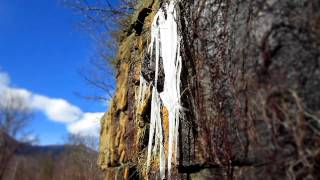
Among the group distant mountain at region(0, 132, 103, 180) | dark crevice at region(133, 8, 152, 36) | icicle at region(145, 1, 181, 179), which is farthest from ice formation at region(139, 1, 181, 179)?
distant mountain at region(0, 132, 103, 180)

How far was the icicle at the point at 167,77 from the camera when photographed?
13.4ft

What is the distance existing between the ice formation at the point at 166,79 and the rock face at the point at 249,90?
0.09 metres

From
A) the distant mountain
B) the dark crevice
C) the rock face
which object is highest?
the distant mountain

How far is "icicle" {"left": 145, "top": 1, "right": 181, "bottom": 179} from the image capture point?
4.09m

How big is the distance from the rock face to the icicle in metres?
0.09

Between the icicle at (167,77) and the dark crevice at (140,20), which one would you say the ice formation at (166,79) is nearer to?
the icicle at (167,77)

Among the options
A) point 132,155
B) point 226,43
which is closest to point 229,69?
point 226,43

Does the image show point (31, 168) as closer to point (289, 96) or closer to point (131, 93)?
point (131, 93)

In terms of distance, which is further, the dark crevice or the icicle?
the dark crevice

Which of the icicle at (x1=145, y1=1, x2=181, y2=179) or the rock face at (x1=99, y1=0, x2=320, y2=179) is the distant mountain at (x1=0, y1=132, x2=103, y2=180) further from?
the rock face at (x1=99, y1=0, x2=320, y2=179)

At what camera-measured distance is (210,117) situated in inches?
142

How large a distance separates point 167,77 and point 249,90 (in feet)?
4.24

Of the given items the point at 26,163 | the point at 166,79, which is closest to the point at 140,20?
the point at 166,79

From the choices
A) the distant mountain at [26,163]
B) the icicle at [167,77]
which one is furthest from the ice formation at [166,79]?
the distant mountain at [26,163]
